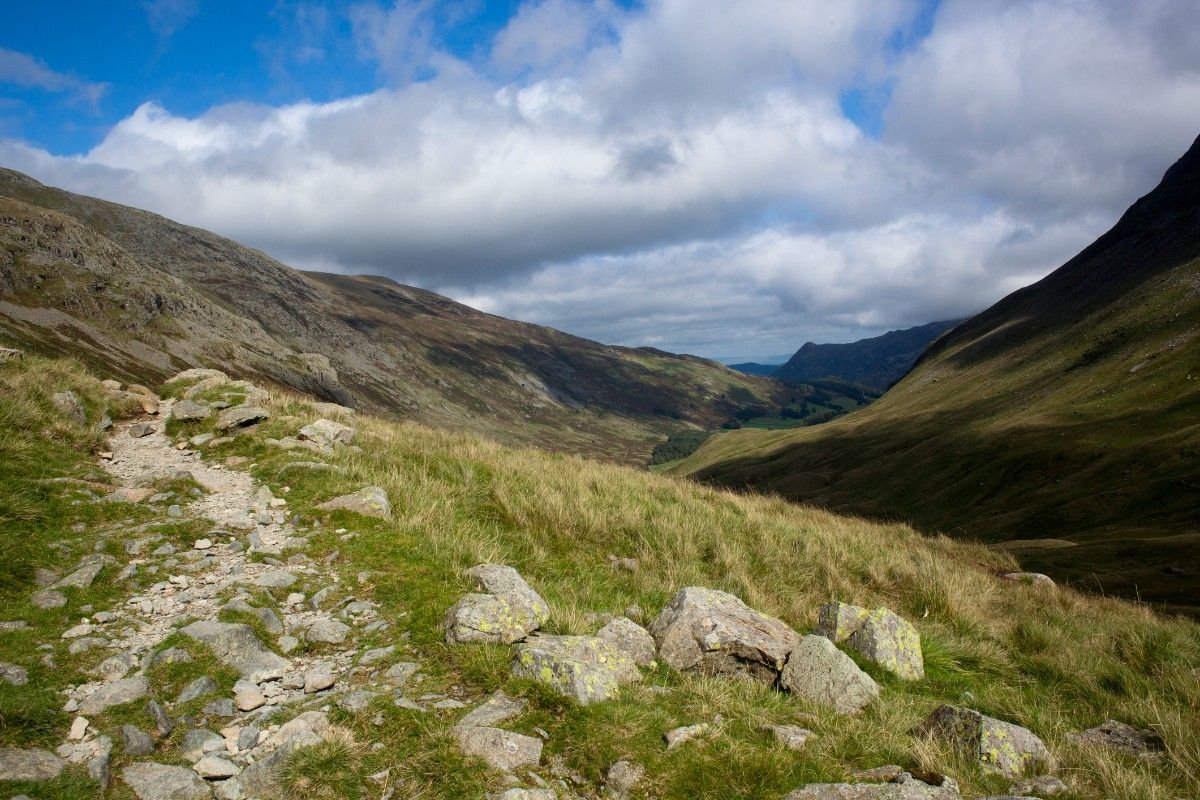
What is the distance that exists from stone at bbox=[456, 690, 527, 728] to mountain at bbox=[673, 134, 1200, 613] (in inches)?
445

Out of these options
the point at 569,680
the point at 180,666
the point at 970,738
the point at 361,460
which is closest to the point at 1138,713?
the point at 970,738

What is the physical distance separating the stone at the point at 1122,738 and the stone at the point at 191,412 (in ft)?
60.7

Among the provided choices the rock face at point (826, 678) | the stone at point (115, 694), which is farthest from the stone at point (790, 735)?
the stone at point (115, 694)

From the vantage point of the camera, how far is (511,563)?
976cm

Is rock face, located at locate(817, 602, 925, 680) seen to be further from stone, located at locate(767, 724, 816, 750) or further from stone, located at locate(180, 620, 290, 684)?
stone, located at locate(180, 620, 290, 684)

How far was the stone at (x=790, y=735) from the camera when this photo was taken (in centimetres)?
506

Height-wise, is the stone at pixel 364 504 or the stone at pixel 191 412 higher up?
the stone at pixel 191 412

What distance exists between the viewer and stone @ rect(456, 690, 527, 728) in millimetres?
5144

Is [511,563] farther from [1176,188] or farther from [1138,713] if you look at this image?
[1176,188]

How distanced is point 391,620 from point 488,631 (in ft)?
4.53

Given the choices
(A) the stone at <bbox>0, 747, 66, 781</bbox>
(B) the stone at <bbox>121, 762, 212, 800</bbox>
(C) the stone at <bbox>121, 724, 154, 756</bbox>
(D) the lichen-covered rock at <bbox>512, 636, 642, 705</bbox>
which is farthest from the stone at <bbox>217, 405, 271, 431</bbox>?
(D) the lichen-covered rock at <bbox>512, 636, 642, 705</bbox>

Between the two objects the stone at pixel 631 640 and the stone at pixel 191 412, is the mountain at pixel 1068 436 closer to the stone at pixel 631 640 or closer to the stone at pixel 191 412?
the stone at pixel 631 640

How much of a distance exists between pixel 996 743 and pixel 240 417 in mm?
16343

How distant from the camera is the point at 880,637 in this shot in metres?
7.65
